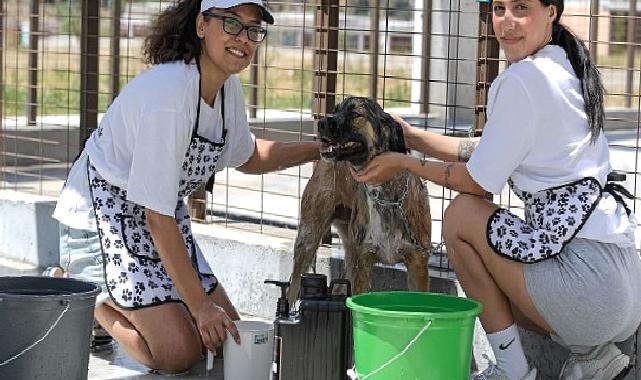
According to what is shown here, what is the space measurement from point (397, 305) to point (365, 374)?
15.2 inches

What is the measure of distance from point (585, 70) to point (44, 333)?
7.73ft

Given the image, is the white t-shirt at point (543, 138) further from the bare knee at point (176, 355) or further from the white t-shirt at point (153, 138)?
the bare knee at point (176, 355)

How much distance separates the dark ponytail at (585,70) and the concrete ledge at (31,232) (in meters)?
4.17

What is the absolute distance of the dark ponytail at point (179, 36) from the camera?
5602 mm

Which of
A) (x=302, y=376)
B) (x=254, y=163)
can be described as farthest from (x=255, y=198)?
(x=302, y=376)

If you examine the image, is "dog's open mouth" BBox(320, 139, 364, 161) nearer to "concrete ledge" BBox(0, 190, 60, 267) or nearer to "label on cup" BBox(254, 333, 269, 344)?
"label on cup" BBox(254, 333, 269, 344)

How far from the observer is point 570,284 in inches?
190

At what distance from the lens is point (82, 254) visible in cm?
610

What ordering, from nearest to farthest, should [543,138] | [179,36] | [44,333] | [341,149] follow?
[543,138], [44,333], [341,149], [179,36]

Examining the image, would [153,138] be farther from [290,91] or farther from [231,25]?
[290,91]

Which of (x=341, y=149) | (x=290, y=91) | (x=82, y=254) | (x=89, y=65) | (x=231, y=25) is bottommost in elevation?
(x=82, y=254)

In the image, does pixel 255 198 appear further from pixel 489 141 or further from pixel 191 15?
pixel 489 141

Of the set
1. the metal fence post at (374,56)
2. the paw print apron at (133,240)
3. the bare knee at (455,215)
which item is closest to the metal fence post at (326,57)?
the metal fence post at (374,56)

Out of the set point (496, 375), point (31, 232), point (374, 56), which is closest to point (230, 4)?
point (496, 375)
